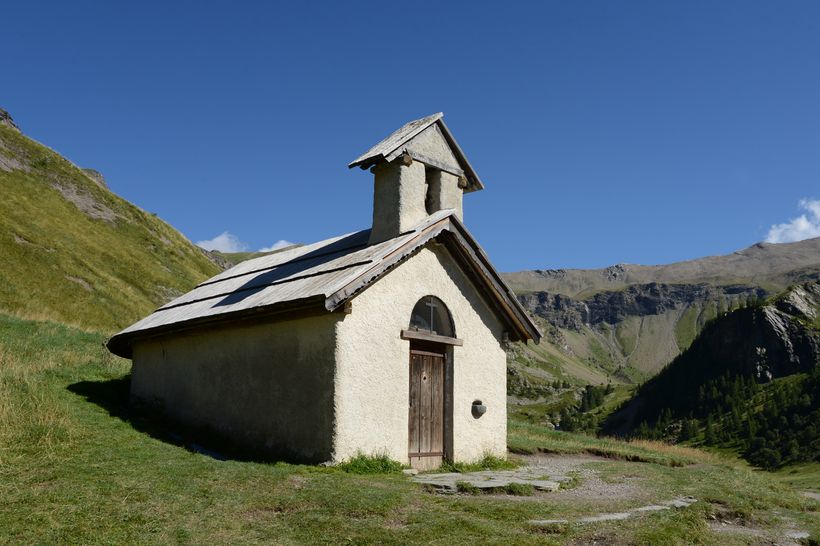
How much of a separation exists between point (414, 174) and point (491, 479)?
7.86 meters

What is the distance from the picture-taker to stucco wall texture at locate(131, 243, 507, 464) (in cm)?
1403

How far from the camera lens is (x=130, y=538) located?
26.7 ft

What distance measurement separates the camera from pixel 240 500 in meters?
10.0

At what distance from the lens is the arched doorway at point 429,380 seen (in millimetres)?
15688

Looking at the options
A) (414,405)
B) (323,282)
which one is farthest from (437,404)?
(323,282)

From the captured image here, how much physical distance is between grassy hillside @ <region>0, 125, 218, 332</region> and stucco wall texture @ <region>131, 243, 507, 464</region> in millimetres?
18967

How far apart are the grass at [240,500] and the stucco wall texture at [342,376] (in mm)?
900

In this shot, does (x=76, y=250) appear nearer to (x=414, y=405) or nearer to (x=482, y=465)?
(x=414, y=405)

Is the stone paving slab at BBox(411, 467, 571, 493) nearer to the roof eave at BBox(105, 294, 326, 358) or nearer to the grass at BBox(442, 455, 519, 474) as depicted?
the grass at BBox(442, 455, 519, 474)

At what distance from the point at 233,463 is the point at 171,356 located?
7.10 m

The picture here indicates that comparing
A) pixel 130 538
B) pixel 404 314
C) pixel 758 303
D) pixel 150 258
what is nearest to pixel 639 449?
pixel 404 314

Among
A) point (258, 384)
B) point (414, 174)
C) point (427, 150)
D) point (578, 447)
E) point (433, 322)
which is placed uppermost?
point (427, 150)

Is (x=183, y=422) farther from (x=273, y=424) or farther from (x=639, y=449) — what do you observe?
(x=639, y=449)

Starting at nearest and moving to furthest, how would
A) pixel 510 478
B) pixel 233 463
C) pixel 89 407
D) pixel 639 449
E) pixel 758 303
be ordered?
pixel 233 463 → pixel 510 478 → pixel 89 407 → pixel 639 449 → pixel 758 303
